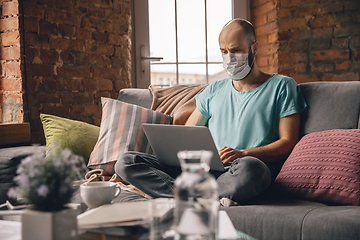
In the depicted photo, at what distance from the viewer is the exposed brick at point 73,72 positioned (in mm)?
2357

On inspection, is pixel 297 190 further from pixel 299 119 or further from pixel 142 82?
pixel 142 82

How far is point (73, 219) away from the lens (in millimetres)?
628

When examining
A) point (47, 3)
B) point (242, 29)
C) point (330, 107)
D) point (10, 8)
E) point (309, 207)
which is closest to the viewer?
point (309, 207)

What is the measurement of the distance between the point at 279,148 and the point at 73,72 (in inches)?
61.3

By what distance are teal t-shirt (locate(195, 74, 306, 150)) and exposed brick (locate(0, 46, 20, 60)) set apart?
1.30 m

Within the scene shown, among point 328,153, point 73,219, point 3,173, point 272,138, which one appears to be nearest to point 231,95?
point 272,138

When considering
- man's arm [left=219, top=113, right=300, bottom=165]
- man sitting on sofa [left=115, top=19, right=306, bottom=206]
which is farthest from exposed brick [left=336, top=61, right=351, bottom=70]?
man's arm [left=219, top=113, right=300, bottom=165]

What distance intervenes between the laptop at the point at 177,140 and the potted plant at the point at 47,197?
610 millimetres

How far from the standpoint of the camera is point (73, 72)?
2.42 metres

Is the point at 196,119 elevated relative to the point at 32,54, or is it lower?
lower

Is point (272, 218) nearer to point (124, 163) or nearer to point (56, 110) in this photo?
point (124, 163)

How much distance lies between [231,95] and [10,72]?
1.40 metres

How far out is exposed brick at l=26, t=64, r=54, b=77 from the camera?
2189 mm

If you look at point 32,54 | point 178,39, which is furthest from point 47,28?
point 178,39
